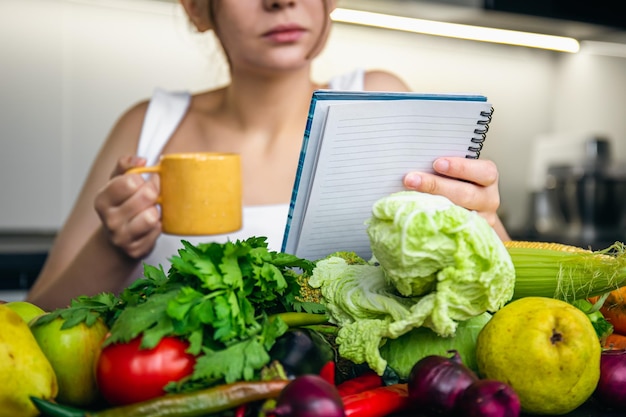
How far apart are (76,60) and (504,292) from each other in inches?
109

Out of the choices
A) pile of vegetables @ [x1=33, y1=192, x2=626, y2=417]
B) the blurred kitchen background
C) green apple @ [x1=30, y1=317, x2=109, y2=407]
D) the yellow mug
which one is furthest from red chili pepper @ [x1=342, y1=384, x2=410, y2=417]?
the blurred kitchen background

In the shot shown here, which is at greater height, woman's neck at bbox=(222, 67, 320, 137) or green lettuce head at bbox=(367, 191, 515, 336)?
woman's neck at bbox=(222, 67, 320, 137)

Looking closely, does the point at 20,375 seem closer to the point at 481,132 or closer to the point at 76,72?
the point at 481,132

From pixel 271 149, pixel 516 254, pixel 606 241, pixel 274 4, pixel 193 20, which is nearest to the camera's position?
pixel 516 254

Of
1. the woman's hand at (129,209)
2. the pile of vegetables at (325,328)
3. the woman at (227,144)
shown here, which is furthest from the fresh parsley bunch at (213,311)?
the woman's hand at (129,209)

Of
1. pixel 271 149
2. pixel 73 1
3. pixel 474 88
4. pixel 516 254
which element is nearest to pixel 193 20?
pixel 271 149

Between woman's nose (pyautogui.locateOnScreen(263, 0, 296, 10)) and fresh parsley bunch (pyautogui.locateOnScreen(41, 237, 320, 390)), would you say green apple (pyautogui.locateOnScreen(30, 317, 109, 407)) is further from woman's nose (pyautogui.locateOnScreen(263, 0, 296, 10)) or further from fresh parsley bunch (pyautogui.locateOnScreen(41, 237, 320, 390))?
woman's nose (pyautogui.locateOnScreen(263, 0, 296, 10))

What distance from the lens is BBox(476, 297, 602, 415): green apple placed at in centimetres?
70

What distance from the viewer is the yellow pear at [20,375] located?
0.66 m

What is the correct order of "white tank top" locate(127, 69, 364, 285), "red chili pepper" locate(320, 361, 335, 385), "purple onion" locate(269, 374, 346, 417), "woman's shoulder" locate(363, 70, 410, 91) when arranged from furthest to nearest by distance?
1. "woman's shoulder" locate(363, 70, 410, 91)
2. "white tank top" locate(127, 69, 364, 285)
3. "red chili pepper" locate(320, 361, 335, 385)
4. "purple onion" locate(269, 374, 346, 417)

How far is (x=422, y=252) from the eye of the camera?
0.71 m

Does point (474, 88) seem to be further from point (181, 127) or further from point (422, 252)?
point (422, 252)

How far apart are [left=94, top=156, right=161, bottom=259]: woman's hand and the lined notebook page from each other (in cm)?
37

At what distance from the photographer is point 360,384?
0.75 m
